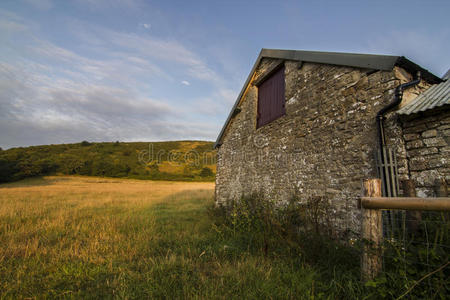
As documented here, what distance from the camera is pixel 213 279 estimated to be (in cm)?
282

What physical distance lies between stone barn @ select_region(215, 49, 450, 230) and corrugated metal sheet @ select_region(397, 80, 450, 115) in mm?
35

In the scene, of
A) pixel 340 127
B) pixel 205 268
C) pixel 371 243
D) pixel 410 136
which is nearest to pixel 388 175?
pixel 410 136

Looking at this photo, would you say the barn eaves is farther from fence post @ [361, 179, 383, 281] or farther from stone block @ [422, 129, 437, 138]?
fence post @ [361, 179, 383, 281]

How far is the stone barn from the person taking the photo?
11.2 feet

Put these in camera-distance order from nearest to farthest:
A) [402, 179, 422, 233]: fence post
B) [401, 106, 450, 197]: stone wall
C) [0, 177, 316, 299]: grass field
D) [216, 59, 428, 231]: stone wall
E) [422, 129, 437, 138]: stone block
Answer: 1. [0, 177, 316, 299]: grass field
2. [402, 179, 422, 233]: fence post
3. [401, 106, 450, 197]: stone wall
4. [422, 129, 437, 138]: stone block
5. [216, 59, 428, 231]: stone wall

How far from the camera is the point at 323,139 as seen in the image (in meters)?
4.73

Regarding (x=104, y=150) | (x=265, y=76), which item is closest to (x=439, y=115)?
(x=265, y=76)

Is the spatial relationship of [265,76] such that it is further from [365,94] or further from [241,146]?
[365,94]

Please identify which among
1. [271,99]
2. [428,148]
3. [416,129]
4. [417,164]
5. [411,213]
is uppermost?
[271,99]

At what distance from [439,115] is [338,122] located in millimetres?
1545

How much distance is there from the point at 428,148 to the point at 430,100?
875 mm

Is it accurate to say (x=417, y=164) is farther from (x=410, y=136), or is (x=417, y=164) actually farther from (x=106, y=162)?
(x=106, y=162)

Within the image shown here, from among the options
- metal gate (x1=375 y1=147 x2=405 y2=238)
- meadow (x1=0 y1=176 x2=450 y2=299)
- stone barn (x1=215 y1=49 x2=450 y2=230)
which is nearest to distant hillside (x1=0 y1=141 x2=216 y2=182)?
stone barn (x1=215 y1=49 x2=450 y2=230)

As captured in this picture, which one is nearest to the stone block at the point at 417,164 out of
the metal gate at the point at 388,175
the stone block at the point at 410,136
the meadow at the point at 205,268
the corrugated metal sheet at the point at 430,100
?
the metal gate at the point at 388,175
